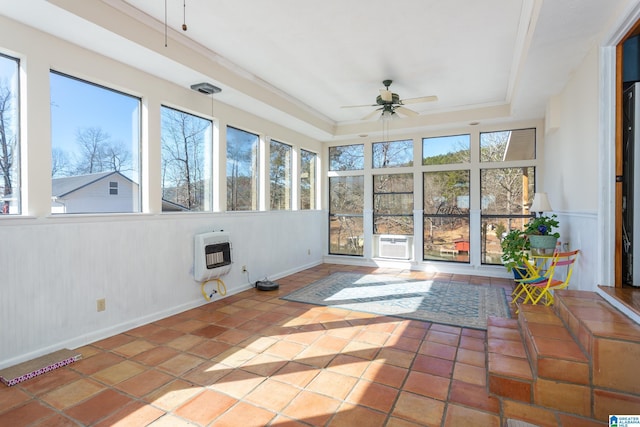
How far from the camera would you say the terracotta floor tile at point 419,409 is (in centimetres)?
196

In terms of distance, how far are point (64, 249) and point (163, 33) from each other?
2.14 meters

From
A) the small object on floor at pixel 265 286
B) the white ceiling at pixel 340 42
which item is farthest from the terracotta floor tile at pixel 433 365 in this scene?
the white ceiling at pixel 340 42

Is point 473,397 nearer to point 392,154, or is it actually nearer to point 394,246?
point 394,246

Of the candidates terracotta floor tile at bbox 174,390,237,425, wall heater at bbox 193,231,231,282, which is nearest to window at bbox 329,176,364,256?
wall heater at bbox 193,231,231,282

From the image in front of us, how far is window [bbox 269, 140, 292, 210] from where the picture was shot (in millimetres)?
5746

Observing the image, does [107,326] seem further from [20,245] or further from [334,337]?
[334,337]

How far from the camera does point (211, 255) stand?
4148 millimetres

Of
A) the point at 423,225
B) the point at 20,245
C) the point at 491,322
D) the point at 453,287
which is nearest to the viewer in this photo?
the point at 20,245

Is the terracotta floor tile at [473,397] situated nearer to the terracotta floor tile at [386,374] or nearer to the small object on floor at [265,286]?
the terracotta floor tile at [386,374]

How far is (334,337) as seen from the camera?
3162mm

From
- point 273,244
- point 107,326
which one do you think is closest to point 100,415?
point 107,326

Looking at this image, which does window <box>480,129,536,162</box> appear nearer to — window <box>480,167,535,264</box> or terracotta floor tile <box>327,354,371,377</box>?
window <box>480,167,535,264</box>

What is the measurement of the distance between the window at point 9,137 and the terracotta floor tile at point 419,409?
320cm

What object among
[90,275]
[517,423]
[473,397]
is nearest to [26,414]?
[90,275]
